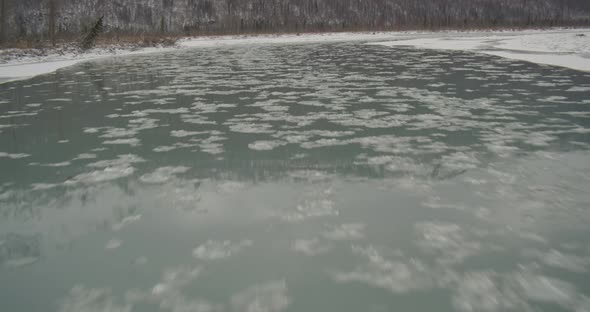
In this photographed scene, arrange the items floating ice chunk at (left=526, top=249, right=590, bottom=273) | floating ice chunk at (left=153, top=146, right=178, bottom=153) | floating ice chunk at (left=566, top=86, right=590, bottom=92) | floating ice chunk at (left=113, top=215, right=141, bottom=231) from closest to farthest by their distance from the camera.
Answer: floating ice chunk at (left=526, top=249, right=590, bottom=273) < floating ice chunk at (left=113, top=215, right=141, bottom=231) < floating ice chunk at (left=153, top=146, right=178, bottom=153) < floating ice chunk at (left=566, top=86, right=590, bottom=92)

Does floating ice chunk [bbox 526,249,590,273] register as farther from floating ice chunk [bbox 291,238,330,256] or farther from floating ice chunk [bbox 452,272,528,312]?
floating ice chunk [bbox 291,238,330,256]

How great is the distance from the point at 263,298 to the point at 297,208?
132 centimetres

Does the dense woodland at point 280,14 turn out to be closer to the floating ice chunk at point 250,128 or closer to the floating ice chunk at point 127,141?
the floating ice chunk at point 250,128

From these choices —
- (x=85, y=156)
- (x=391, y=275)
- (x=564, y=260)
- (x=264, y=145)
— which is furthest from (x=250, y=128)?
(x=564, y=260)

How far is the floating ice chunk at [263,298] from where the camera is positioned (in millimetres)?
2307

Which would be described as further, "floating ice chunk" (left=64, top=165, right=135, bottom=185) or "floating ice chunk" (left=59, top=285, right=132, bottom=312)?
"floating ice chunk" (left=64, top=165, right=135, bottom=185)

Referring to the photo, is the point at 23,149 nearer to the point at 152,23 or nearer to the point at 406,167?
the point at 406,167

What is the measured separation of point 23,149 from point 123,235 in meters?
3.19

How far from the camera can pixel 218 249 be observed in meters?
2.97

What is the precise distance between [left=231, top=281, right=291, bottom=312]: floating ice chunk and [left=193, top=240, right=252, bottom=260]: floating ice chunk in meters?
0.47

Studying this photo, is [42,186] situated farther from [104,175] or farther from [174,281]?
[174,281]

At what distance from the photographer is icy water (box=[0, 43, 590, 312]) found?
2486 millimetres

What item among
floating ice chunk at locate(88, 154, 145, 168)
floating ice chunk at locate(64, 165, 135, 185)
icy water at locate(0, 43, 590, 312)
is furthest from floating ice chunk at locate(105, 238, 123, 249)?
floating ice chunk at locate(88, 154, 145, 168)

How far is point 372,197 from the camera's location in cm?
387
